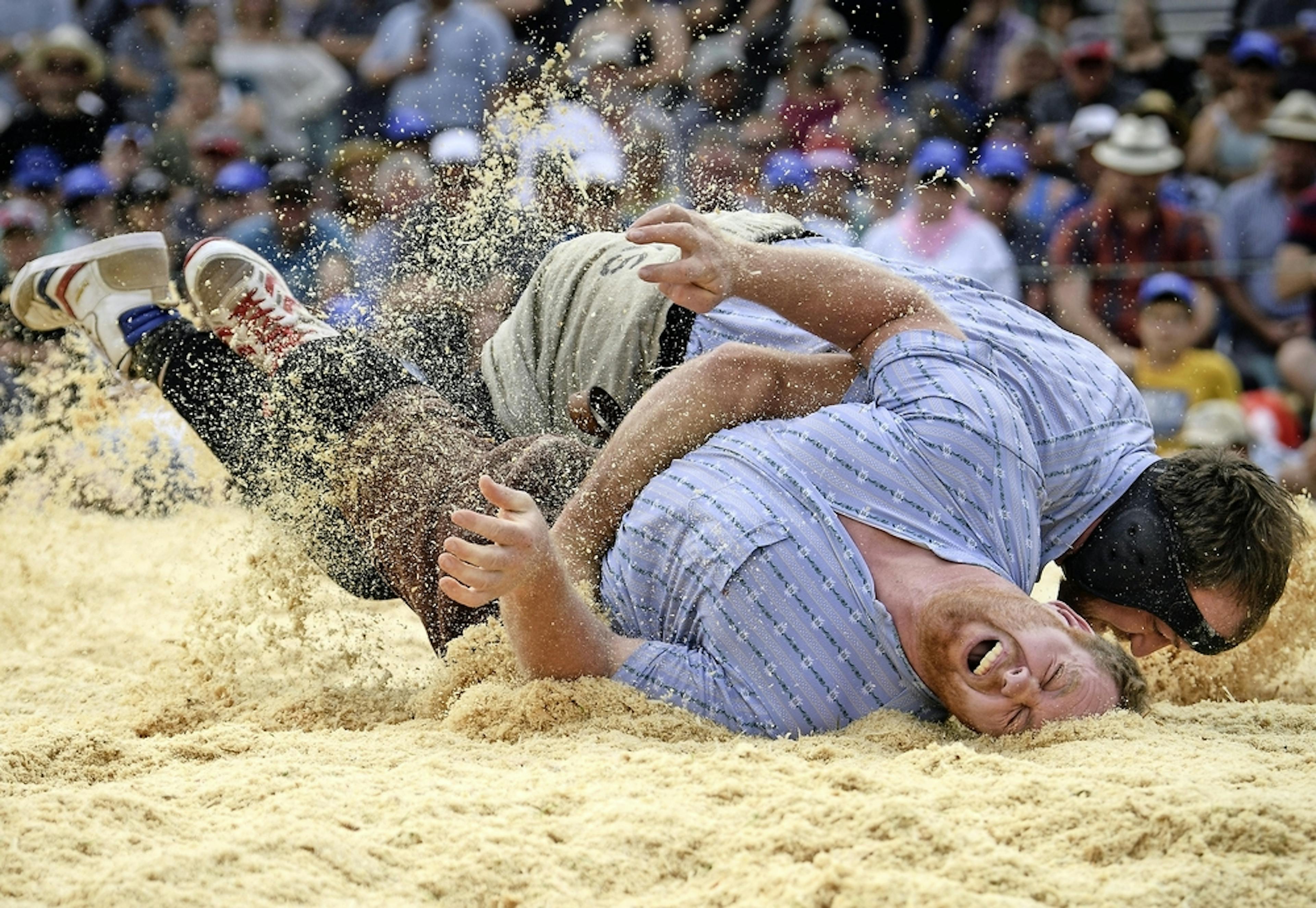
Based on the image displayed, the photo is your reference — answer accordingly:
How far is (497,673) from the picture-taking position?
8.78ft

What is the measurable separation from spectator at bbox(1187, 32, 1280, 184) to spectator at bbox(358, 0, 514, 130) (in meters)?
3.12

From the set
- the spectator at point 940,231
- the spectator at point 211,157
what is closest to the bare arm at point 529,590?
the spectator at point 940,231

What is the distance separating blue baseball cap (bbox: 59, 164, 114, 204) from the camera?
6078 mm

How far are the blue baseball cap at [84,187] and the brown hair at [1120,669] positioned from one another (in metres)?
4.89

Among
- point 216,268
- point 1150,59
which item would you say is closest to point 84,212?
point 216,268

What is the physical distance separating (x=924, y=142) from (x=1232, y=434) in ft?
5.48

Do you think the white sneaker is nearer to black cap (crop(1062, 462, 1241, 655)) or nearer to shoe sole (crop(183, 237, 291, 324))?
shoe sole (crop(183, 237, 291, 324))

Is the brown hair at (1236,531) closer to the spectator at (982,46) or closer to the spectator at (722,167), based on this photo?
the spectator at (722,167)

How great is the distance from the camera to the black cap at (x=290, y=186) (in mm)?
5844

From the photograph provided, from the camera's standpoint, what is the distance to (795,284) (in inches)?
109

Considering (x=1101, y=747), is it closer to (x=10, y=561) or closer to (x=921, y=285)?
(x=921, y=285)

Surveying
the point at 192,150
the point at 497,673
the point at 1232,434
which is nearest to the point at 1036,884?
the point at 497,673

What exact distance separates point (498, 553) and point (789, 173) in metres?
3.31

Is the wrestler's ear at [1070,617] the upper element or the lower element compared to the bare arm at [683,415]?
lower
